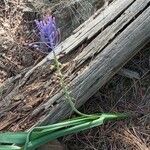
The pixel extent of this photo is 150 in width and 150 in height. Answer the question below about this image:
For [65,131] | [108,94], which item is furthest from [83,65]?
[65,131]

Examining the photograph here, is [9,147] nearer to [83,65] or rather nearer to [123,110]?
[83,65]

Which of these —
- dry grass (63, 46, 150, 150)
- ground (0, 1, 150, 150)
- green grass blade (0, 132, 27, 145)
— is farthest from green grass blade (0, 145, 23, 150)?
dry grass (63, 46, 150, 150)

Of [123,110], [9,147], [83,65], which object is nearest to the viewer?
[9,147]

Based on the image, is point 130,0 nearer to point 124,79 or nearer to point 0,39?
point 124,79

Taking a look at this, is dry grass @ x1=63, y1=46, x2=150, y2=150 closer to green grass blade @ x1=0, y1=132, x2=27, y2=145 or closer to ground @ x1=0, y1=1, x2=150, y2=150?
ground @ x1=0, y1=1, x2=150, y2=150

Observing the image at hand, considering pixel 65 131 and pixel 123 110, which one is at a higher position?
pixel 65 131

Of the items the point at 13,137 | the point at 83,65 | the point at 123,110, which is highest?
the point at 83,65

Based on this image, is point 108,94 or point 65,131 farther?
point 108,94

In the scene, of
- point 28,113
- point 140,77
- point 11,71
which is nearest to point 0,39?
point 11,71

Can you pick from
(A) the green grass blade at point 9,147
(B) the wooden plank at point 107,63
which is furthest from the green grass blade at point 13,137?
(B) the wooden plank at point 107,63
